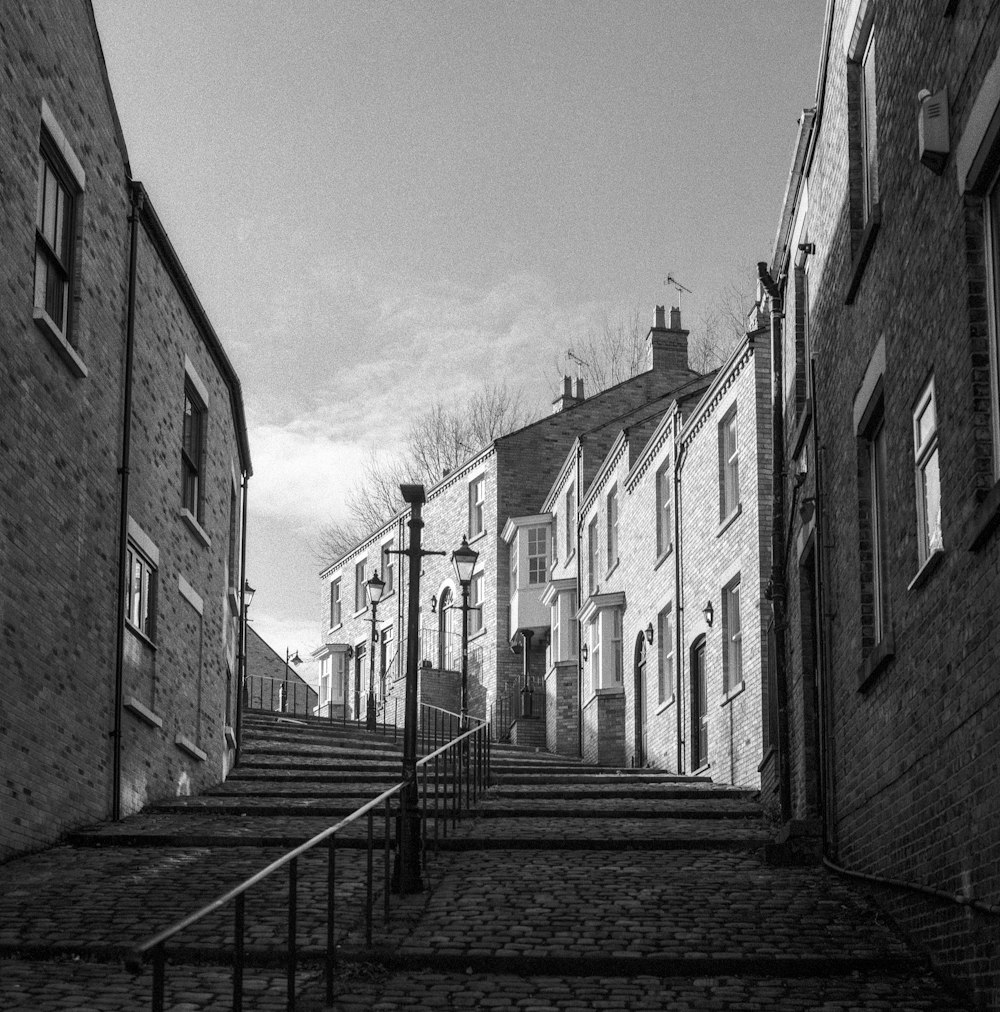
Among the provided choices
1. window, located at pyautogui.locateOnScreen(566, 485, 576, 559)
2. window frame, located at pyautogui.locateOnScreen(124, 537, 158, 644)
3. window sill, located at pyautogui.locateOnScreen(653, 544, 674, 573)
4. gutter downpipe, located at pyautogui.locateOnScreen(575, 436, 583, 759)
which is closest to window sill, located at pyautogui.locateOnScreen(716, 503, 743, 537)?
window sill, located at pyautogui.locateOnScreen(653, 544, 674, 573)

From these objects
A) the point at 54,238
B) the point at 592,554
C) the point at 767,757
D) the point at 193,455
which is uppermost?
the point at 592,554

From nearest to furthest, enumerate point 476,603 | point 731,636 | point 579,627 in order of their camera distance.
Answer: point 731,636 → point 579,627 → point 476,603

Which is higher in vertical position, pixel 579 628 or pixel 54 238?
pixel 54 238

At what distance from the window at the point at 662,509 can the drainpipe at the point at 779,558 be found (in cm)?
963

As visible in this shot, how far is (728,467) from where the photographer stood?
2356cm

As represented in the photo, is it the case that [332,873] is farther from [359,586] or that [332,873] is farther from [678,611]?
[359,586]

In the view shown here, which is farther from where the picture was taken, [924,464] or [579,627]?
[579,627]

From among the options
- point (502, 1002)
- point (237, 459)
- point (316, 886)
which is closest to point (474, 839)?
point (316, 886)

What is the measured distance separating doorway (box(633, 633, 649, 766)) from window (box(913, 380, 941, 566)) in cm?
1903

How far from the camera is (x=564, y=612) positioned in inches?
1473

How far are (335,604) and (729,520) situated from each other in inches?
1482

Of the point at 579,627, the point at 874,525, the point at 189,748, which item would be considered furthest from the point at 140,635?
the point at 579,627

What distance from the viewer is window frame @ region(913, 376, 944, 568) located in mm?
9992

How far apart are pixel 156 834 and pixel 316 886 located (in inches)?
119
